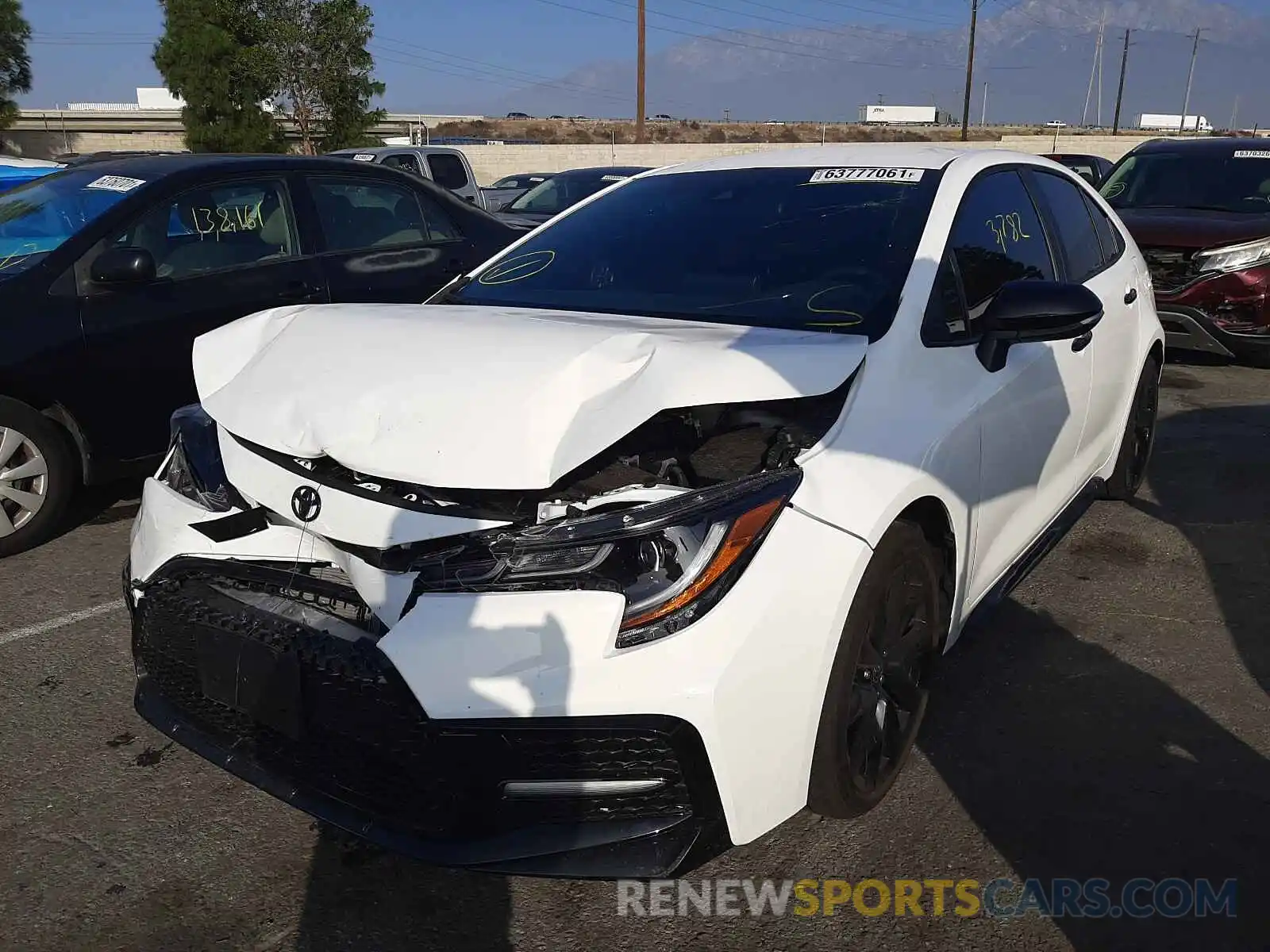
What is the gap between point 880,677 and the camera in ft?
8.30

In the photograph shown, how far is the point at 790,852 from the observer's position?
8.32ft

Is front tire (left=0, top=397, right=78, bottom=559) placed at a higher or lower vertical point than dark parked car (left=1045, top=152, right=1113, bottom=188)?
lower

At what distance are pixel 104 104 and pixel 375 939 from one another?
280 feet

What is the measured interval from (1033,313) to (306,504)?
194 centimetres

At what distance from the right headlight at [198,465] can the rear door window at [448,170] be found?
10899 mm

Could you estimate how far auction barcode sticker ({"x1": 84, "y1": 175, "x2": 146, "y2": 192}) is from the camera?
485 centimetres

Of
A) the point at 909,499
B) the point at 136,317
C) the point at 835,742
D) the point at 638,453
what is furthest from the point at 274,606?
the point at 136,317

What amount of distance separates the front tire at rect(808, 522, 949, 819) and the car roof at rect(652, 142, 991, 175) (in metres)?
1.42

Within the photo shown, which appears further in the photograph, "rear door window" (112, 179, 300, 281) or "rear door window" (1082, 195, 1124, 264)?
"rear door window" (112, 179, 300, 281)

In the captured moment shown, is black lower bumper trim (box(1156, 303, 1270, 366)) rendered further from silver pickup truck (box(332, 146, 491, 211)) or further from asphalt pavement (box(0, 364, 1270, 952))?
silver pickup truck (box(332, 146, 491, 211))

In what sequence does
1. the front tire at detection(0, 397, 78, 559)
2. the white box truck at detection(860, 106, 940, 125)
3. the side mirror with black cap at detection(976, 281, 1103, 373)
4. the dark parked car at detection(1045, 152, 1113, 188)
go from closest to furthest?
1. the side mirror with black cap at detection(976, 281, 1103, 373)
2. the front tire at detection(0, 397, 78, 559)
3. the dark parked car at detection(1045, 152, 1113, 188)
4. the white box truck at detection(860, 106, 940, 125)

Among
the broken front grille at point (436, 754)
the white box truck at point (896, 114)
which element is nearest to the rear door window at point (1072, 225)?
the broken front grille at point (436, 754)

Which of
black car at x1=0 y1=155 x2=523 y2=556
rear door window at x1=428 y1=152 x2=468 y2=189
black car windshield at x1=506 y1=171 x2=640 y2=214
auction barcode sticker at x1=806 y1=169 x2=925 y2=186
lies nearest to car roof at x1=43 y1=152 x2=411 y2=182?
black car at x1=0 y1=155 x2=523 y2=556

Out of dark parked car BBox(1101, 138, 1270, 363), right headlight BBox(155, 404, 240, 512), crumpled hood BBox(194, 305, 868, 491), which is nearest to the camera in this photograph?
crumpled hood BBox(194, 305, 868, 491)
